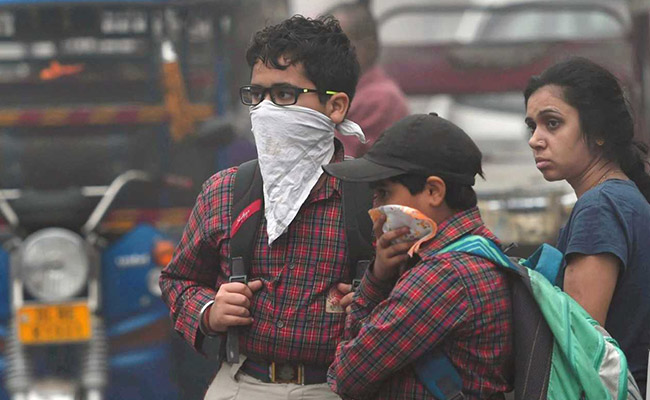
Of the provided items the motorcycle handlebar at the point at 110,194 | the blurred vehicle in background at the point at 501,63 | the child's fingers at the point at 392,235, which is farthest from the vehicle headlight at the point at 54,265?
the child's fingers at the point at 392,235

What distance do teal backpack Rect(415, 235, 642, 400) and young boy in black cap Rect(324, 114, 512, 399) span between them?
2 centimetres

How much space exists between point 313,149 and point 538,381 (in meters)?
0.74

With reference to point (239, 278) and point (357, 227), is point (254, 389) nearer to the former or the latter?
point (239, 278)

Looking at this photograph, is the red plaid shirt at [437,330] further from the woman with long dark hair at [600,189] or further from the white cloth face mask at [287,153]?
the white cloth face mask at [287,153]

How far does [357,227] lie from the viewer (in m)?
2.61

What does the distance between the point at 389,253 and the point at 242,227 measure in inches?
16.8

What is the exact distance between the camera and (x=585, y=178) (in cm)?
270

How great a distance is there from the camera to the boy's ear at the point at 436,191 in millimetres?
2316

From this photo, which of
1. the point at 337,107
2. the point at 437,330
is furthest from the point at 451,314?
the point at 337,107

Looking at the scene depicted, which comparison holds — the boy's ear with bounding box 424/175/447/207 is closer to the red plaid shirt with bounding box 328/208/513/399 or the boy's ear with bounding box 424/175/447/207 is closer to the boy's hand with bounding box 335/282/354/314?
the red plaid shirt with bounding box 328/208/513/399

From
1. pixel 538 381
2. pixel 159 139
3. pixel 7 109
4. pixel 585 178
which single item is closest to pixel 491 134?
pixel 159 139

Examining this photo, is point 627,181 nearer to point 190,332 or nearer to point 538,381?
point 538,381

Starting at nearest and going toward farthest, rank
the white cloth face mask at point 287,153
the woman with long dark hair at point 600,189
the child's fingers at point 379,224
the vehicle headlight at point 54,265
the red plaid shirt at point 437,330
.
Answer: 1. the red plaid shirt at point 437,330
2. the child's fingers at point 379,224
3. the woman with long dark hair at point 600,189
4. the white cloth face mask at point 287,153
5. the vehicle headlight at point 54,265

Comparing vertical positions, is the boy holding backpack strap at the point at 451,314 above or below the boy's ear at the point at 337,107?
below
